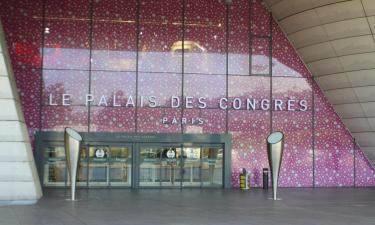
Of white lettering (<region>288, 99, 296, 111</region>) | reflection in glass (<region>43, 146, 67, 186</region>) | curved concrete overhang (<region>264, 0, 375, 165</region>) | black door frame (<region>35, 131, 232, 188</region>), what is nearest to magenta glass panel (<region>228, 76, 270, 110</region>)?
white lettering (<region>288, 99, 296, 111</region>)

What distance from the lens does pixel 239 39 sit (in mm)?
25984

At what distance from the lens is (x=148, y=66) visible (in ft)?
82.7

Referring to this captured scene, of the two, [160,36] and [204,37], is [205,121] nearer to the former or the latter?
[204,37]

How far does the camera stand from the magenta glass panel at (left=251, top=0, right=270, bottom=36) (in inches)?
1030

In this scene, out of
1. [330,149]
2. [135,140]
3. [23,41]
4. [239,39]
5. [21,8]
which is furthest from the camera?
[330,149]

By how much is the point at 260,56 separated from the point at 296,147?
166 inches

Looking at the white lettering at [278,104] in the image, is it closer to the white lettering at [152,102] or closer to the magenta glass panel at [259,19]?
the magenta glass panel at [259,19]

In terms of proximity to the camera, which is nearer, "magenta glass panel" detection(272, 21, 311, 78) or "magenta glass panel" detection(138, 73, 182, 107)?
"magenta glass panel" detection(138, 73, 182, 107)

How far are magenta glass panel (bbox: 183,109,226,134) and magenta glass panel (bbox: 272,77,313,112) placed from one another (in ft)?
8.05

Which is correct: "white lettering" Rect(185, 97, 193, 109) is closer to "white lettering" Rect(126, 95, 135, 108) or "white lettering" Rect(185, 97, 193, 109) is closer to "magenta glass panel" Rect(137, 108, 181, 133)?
"magenta glass panel" Rect(137, 108, 181, 133)

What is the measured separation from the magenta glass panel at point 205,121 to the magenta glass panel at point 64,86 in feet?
14.2

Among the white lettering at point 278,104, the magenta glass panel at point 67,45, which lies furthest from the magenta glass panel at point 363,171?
the magenta glass panel at point 67,45

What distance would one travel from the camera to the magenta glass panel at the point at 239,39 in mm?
25844

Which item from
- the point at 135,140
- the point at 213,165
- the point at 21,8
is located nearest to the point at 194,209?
the point at 135,140
